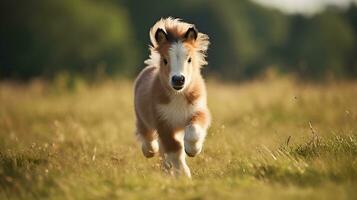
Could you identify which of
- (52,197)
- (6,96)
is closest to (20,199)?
(52,197)

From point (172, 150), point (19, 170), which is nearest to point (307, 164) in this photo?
point (172, 150)

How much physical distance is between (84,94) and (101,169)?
38.4ft

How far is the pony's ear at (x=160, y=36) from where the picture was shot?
335 inches

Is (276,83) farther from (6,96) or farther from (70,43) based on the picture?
(70,43)

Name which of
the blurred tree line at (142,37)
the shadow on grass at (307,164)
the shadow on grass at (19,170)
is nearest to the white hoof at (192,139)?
the shadow on grass at (307,164)

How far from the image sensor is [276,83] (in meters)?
16.8

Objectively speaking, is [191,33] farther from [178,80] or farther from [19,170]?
[19,170]

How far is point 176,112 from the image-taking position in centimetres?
827

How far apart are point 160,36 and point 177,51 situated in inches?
15.7

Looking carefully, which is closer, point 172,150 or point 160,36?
→ point 172,150

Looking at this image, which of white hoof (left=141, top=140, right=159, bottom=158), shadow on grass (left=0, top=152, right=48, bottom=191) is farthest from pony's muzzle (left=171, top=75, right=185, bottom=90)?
shadow on grass (left=0, top=152, right=48, bottom=191)

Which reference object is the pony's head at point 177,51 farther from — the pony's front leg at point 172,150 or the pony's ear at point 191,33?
the pony's front leg at point 172,150

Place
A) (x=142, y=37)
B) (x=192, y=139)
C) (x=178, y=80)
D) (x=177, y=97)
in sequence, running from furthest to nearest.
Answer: (x=142, y=37) → (x=177, y=97) → (x=178, y=80) → (x=192, y=139)

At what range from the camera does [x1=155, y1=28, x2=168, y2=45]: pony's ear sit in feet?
27.9
